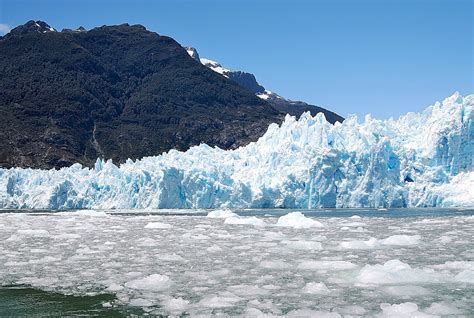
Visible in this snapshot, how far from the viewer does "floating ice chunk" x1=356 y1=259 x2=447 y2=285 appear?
957 centimetres

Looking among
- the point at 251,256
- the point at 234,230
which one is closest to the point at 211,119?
the point at 234,230

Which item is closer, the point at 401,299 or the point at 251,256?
the point at 401,299

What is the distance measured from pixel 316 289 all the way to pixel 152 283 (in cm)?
297

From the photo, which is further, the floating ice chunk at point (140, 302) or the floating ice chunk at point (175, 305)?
the floating ice chunk at point (140, 302)

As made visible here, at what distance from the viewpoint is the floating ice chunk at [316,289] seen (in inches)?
349

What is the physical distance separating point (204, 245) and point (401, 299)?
828cm

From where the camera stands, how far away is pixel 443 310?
7.43m

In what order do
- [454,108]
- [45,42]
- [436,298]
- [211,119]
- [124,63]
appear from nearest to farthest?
[436,298]
[454,108]
[211,119]
[45,42]
[124,63]

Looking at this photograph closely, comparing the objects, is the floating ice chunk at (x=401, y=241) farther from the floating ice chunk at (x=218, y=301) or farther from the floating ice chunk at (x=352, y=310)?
the floating ice chunk at (x=218, y=301)

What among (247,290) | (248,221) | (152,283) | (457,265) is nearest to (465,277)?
(457,265)

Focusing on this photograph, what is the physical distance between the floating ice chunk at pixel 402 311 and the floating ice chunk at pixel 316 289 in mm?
1316

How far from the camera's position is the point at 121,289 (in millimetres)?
9336

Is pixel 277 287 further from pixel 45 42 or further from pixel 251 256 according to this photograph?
pixel 45 42

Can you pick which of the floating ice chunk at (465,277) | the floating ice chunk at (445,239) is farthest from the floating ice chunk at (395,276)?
the floating ice chunk at (445,239)
